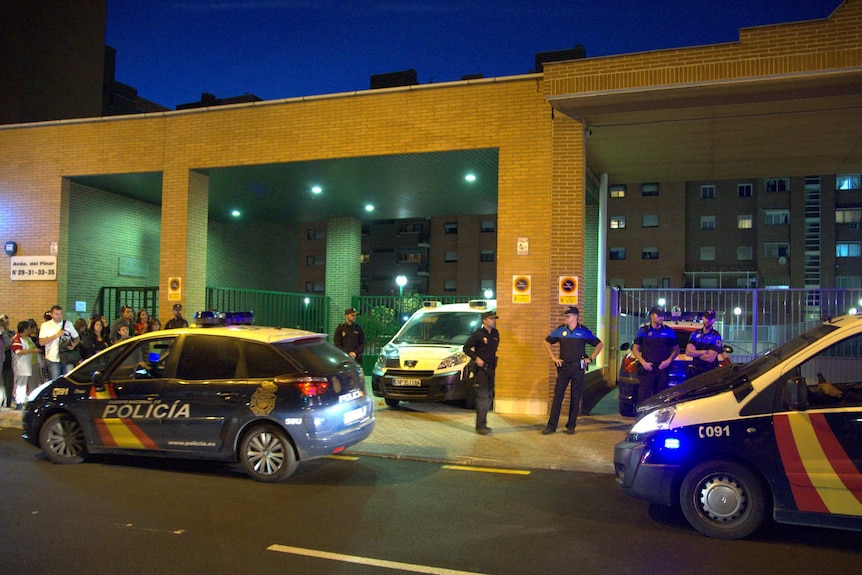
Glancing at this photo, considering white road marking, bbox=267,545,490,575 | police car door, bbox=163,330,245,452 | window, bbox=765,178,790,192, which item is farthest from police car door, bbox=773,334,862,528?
window, bbox=765,178,790,192

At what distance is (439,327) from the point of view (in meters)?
12.6

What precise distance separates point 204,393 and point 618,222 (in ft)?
147

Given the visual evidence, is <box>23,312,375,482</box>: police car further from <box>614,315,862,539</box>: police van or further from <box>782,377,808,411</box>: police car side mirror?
<box>782,377,808,411</box>: police car side mirror

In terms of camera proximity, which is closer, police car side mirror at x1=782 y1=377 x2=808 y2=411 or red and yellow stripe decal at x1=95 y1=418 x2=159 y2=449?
police car side mirror at x1=782 y1=377 x2=808 y2=411

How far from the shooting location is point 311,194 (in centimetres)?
1639

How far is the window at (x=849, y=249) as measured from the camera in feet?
145

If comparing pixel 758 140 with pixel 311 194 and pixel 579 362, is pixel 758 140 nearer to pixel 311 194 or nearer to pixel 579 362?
pixel 579 362

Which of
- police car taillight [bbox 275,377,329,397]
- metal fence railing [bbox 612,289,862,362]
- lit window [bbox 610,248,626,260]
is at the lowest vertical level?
police car taillight [bbox 275,377,329,397]

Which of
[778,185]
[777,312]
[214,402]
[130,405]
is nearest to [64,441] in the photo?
[130,405]

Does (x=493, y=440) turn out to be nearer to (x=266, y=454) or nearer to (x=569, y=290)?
(x=569, y=290)

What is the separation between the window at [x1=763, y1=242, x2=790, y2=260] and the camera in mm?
45094

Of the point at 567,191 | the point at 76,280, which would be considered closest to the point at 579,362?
the point at 567,191

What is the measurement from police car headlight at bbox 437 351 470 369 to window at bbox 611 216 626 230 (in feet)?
130

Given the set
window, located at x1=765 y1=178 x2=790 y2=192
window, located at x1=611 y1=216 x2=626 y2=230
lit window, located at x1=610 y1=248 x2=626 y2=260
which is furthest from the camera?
lit window, located at x1=610 y1=248 x2=626 y2=260
